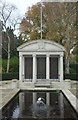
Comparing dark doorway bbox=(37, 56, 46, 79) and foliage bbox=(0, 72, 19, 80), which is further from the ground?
dark doorway bbox=(37, 56, 46, 79)

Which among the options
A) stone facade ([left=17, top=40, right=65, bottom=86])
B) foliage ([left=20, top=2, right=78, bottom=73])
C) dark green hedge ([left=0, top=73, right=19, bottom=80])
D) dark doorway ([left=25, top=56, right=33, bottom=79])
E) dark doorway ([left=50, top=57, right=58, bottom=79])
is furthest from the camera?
foliage ([left=20, top=2, right=78, bottom=73])

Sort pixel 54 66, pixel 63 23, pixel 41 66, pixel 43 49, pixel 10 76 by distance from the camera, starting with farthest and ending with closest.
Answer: pixel 63 23, pixel 10 76, pixel 41 66, pixel 54 66, pixel 43 49

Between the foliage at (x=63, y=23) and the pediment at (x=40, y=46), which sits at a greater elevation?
the foliage at (x=63, y=23)

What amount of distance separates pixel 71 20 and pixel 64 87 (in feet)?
38.0

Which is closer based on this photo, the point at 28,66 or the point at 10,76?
the point at 28,66

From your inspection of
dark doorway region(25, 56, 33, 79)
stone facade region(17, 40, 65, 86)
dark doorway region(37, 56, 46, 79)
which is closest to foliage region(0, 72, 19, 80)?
dark doorway region(25, 56, 33, 79)

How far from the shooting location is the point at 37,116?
22.5 feet

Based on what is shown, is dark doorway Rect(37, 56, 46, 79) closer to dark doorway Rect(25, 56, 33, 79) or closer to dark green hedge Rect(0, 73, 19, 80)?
dark doorway Rect(25, 56, 33, 79)

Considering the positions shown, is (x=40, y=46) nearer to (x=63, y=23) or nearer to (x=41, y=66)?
(x=41, y=66)

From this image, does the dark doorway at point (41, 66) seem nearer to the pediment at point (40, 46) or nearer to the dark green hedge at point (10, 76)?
the pediment at point (40, 46)

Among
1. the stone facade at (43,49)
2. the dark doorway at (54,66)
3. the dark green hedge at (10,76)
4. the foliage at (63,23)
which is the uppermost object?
the foliage at (63,23)

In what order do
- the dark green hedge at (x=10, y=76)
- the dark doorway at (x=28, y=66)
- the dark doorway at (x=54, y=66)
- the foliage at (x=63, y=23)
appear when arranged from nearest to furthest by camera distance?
the dark doorway at (x=54, y=66), the dark doorway at (x=28, y=66), the dark green hedge at (x=10, y=76), the foliage at (x=63, y=23)

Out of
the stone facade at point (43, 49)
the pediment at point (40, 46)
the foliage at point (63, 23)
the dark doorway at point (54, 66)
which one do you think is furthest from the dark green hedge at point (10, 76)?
the foliage at point (63, 23)

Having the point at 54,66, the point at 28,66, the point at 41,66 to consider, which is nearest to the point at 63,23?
the point at 54,66
